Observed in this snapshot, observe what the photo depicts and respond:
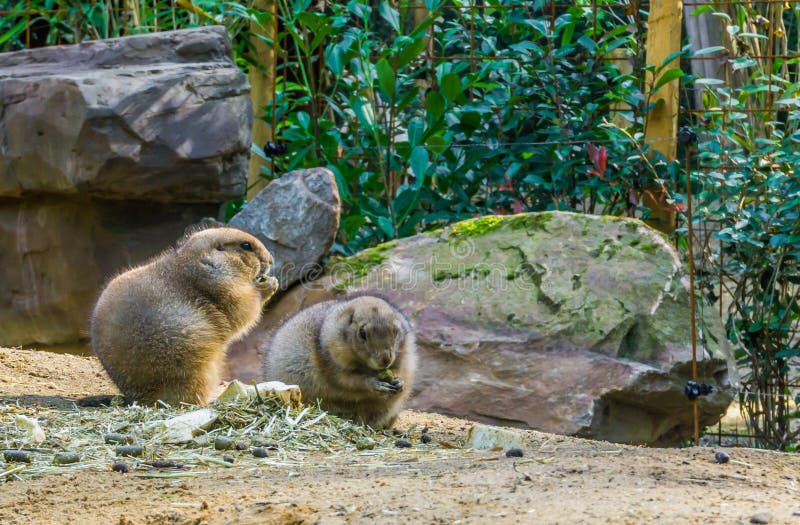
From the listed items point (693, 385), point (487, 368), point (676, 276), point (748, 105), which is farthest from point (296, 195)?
point (748, 105)

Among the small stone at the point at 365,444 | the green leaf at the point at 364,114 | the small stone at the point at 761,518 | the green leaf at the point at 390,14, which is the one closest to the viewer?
the small stone at the point at 761,518

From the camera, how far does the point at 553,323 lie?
6.51 metres

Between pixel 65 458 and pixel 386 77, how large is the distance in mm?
4446

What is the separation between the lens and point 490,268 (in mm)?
6918

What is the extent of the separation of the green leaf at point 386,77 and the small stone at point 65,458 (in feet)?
14.4

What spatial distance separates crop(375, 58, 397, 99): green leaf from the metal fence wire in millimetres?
269

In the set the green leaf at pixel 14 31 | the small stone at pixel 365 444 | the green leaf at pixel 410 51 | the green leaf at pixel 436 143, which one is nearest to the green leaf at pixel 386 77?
the green leaf at pixel 410 51

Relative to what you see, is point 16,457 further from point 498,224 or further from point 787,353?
point 787,353

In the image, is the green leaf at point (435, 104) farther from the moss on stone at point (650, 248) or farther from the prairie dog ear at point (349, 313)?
the prairie dog ear at point (349, 313)

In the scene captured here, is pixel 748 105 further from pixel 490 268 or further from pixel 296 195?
pixel 296 195

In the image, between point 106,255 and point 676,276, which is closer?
point 676,276

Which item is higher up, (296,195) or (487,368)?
(296,195)

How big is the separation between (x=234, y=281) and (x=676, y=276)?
2930 millimetres

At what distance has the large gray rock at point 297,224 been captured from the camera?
24.2 ft
